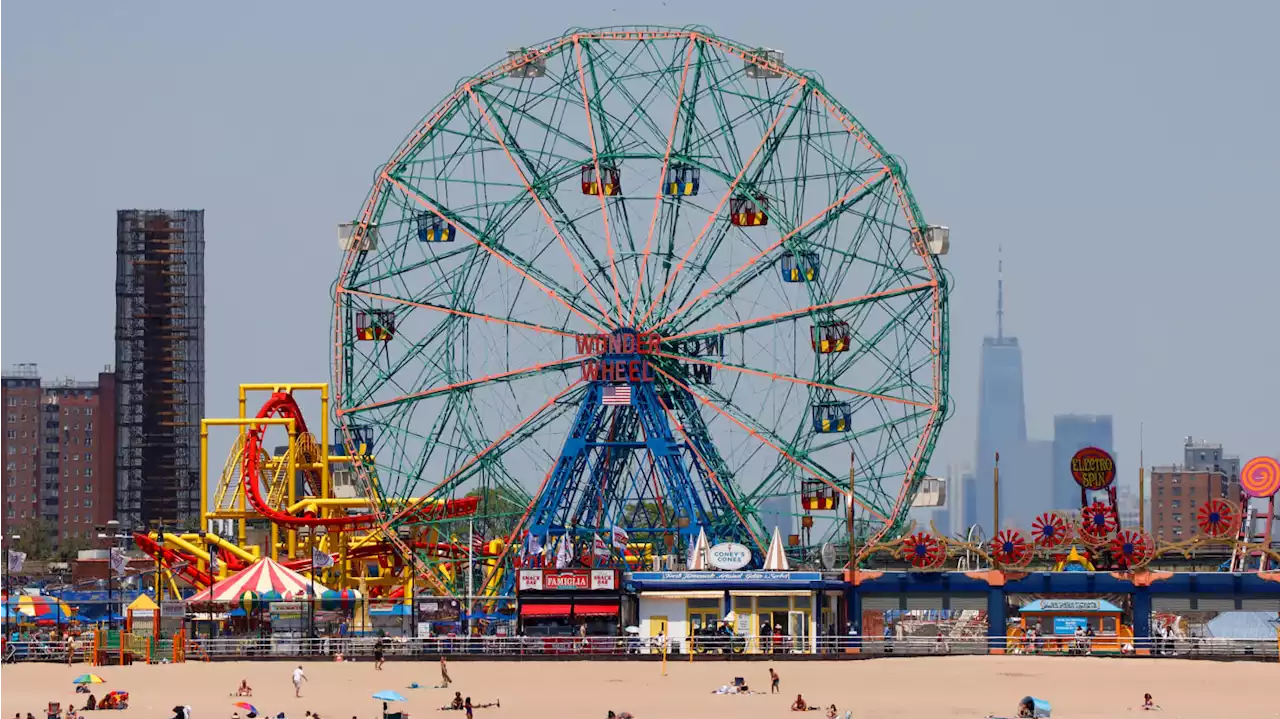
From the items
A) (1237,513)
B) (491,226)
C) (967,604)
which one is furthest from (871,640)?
(491,226)

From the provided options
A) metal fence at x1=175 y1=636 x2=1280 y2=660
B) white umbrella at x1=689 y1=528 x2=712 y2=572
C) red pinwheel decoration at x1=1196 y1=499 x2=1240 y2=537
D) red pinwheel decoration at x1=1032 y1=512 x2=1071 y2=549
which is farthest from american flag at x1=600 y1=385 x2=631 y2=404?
red pinwheel decoration at x1=1196 y1=499 x2=1240 y2=537

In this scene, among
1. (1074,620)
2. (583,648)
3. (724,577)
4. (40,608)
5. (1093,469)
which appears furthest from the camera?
(40,608)

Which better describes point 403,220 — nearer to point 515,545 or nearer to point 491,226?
point 491,226

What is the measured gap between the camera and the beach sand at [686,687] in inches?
2717

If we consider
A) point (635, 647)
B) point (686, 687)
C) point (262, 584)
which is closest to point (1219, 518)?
point (635, 647)

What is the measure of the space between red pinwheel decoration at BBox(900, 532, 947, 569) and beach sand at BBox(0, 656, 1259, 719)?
7611 millimetres

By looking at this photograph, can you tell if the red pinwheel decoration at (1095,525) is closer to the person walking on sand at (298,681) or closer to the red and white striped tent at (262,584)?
the red and white striped tent at (262,584)

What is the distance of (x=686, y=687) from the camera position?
255 feet

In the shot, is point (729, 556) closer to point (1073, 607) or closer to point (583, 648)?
point (583, 648)

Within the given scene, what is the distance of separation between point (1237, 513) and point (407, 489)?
113 feet

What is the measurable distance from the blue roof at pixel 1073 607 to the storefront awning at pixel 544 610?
18.3m

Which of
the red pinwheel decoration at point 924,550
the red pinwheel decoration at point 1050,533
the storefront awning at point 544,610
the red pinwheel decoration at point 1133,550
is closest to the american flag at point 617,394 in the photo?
the storefront awning at point 544,610

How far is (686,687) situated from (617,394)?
24.0m

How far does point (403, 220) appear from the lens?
103 m
